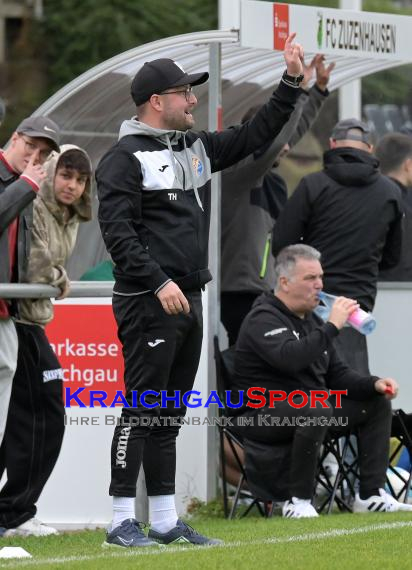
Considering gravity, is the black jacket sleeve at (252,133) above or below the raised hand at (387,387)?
above

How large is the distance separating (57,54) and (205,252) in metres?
19.2

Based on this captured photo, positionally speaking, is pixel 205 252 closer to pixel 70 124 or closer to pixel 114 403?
pixel 114 403

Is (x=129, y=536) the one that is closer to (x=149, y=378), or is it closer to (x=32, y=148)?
(x=149, y=378)

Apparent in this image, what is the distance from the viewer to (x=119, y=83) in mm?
10516

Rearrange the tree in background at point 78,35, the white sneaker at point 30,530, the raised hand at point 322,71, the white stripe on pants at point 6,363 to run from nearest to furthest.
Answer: the white stripe on pants at point 6,363
the white sneaker at point 30,530
the raised hand at point 322,71
the tree in background at point 78,35

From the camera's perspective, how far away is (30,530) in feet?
28.5

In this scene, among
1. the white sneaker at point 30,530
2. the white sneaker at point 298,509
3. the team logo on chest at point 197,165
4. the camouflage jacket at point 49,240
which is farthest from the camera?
the white sneaker at point 298,509

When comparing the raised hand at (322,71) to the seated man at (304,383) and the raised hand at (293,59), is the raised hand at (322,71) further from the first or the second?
the raised hand at (293,59)

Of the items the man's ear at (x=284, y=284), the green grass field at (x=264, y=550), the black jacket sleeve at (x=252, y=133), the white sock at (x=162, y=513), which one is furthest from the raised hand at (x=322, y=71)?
the white sock at (x=162, y=513)

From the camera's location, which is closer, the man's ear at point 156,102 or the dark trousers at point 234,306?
the man's ear at point 156,102

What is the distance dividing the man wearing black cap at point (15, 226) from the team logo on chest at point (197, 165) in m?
0.73

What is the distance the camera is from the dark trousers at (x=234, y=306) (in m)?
10.6

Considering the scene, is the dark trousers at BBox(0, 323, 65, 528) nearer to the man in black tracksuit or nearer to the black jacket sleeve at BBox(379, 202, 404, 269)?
the black jacket sleeve at BBox(379, 202, 404, 269)

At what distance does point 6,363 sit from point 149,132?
1.36 metres
